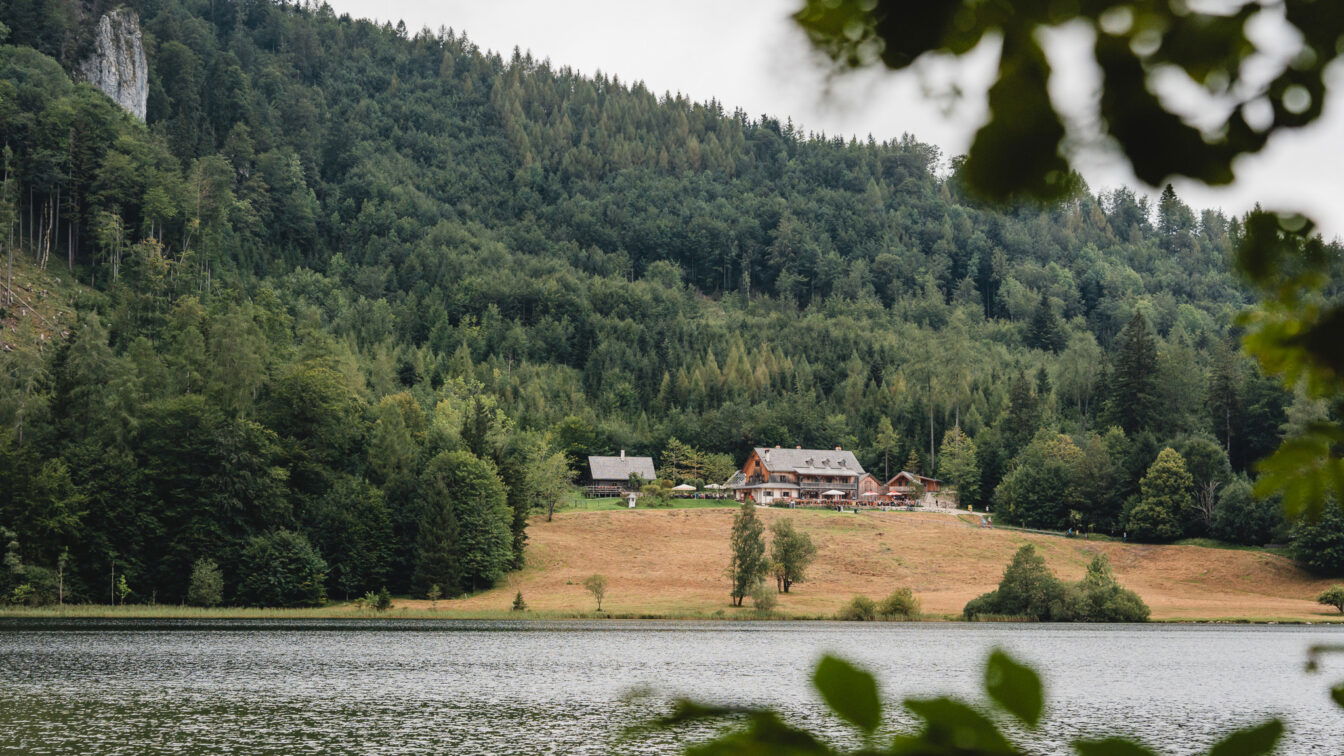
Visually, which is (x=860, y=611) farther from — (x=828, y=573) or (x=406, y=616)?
(x=406, y=616)

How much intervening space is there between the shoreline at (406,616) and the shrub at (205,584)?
95 cm

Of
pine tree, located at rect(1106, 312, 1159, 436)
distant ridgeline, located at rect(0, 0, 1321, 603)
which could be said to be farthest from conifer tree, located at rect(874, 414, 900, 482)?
pine tree, located at rect(1106, 312, 1159, 436)

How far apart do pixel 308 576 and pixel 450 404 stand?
48108 millimetres

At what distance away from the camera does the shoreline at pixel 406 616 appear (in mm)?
72062

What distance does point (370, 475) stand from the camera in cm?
8788

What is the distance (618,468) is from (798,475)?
22825 mm

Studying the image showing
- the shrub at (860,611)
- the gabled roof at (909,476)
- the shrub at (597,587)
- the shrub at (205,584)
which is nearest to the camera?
the shrub at (205,584)

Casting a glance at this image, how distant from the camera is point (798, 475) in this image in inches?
5615

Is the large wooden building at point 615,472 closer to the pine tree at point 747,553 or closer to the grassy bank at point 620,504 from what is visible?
the grassy bank at point 620,504

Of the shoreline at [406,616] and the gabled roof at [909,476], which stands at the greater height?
the gabled roof at [909,476]

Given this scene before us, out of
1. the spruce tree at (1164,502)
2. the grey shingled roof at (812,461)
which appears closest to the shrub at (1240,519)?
the spruce tree at (1164,502)

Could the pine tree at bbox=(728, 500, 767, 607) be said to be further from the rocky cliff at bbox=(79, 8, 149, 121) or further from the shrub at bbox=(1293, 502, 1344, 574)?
the rocky cliff at bbox=(79, 8, 149, 121)

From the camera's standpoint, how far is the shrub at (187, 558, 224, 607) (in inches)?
2904

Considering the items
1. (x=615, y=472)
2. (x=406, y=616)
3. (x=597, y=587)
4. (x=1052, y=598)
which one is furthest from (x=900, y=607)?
(x=615, y=472)
